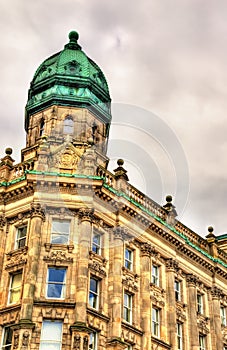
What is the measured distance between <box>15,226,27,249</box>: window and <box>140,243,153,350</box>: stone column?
979 centimetres

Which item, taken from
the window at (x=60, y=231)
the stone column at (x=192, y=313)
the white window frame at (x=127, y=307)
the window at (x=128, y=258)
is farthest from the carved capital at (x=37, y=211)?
the stone column at (x=192, y=313)

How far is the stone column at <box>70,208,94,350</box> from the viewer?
37.1 meters

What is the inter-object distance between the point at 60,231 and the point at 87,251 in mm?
2618

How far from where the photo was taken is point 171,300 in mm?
47500

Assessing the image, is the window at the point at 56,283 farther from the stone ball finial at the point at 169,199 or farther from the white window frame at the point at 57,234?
the stone ball finial at the point at 169,199

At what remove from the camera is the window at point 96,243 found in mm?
42938

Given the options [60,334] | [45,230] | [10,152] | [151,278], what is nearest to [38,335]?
[60,334]

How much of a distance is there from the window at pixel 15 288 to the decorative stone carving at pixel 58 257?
7.67ft

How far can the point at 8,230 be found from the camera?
43219 mm

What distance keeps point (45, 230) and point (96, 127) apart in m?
15.1

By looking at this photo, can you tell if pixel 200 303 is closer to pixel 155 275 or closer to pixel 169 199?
pixel 155 275

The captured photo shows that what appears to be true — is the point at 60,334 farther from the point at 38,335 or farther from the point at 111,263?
the point at 111,263

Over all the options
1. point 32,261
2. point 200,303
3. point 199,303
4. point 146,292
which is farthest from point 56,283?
point 200,303

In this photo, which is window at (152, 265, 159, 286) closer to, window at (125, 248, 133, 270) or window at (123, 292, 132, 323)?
window at (125, 248, 133, 270)
